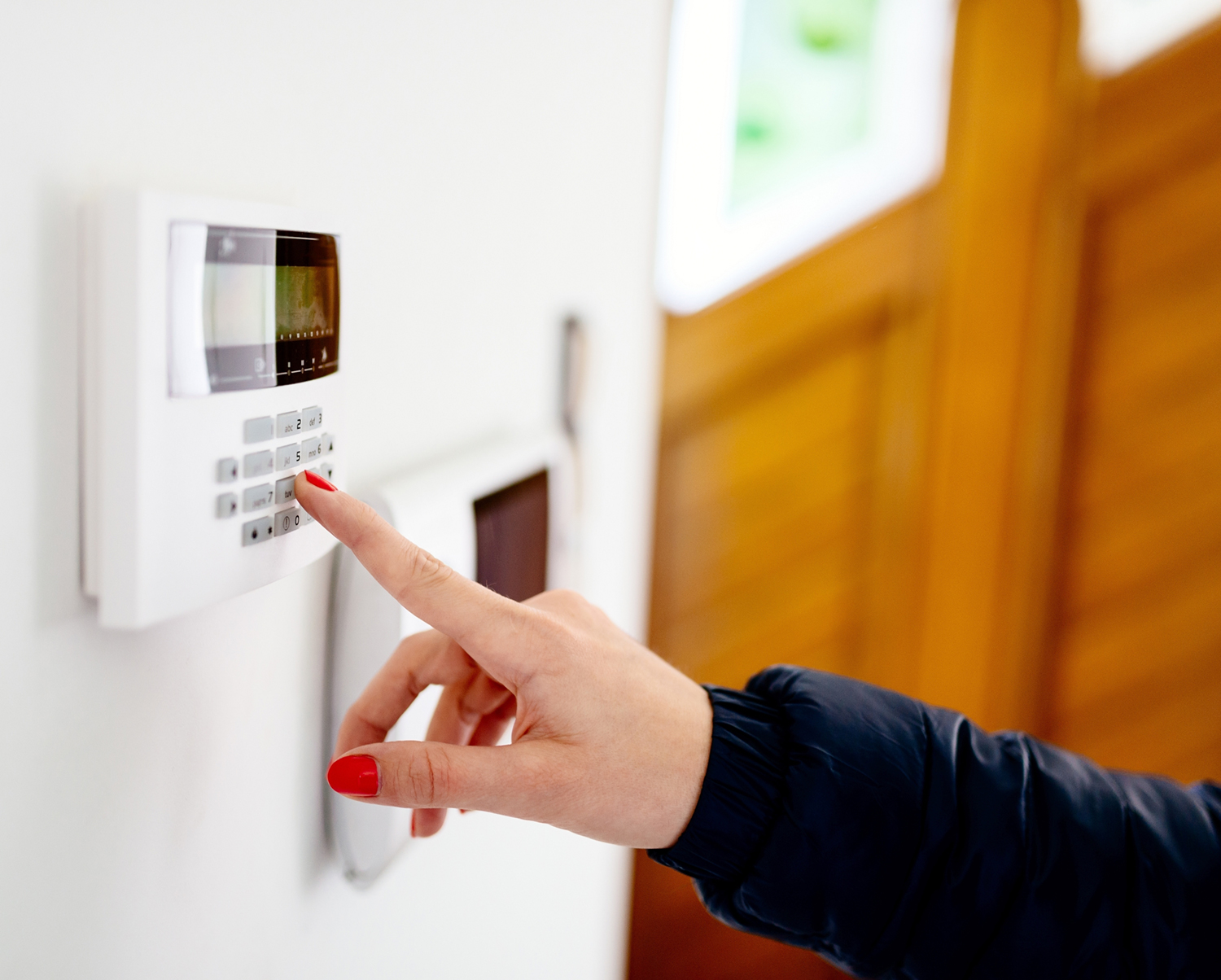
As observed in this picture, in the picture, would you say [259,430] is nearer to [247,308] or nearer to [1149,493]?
[247,308]

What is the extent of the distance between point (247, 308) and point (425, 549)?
223 mm

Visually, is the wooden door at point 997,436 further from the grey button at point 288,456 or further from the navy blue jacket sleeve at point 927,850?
the grey button at point 288,456

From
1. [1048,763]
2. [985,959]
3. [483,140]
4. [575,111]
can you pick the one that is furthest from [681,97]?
[985,959]

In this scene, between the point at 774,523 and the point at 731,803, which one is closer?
the point at 731,803

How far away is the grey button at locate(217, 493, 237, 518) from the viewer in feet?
1.22

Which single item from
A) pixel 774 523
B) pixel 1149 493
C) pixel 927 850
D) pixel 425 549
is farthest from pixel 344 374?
pixel 1149 493

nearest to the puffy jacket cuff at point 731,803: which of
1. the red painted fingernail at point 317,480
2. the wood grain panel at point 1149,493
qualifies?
the red painted fingernail at point 317,480

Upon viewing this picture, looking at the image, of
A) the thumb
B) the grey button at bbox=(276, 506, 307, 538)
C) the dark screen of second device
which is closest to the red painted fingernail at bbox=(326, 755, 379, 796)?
the thumb

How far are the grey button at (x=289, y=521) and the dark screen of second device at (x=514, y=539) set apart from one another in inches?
10.2

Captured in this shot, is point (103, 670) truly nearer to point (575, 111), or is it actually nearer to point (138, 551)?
point (138, 551)

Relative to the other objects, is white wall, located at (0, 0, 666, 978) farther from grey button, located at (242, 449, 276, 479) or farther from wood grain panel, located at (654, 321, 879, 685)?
wood grain panel, located at (654, 321, 879, 685)

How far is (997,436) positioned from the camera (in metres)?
1.50

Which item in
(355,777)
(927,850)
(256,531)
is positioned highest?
(256,531)

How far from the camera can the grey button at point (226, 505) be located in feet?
1.22
